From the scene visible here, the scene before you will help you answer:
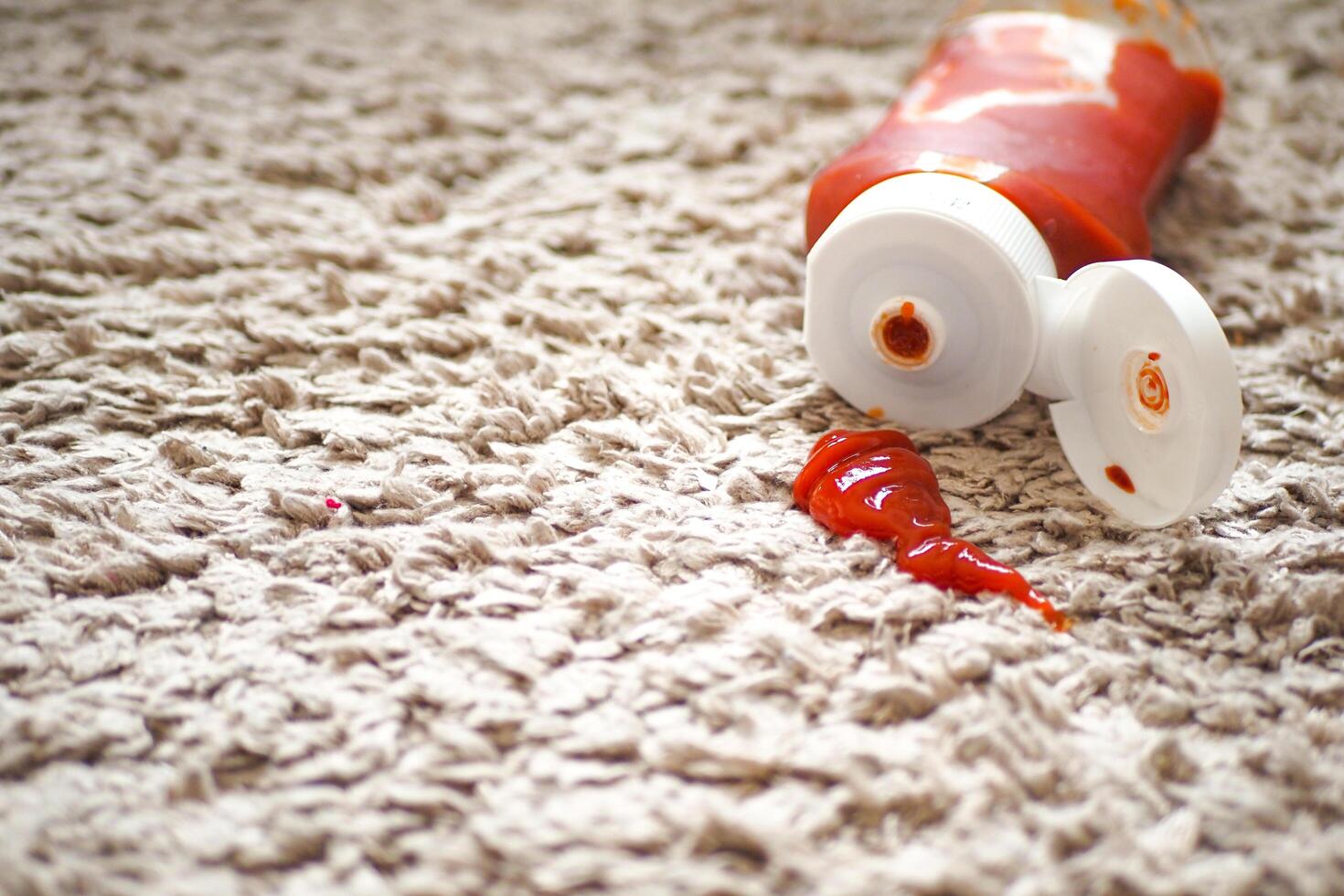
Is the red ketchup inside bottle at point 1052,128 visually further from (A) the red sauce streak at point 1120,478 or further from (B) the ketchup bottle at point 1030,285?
(A) the red sauce streak at point 1120,478

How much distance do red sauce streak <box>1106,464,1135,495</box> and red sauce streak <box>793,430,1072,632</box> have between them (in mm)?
89

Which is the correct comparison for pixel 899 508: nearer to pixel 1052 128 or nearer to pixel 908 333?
pixel 908 333

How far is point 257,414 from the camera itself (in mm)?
651

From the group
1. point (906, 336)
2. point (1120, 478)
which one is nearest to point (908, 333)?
point (906, 336)

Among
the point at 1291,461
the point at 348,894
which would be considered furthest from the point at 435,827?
the point at 1291,461

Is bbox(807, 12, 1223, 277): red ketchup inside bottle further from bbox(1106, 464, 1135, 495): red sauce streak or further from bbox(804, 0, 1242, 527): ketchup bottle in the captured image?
bbox(1106, 464, 1135, 495): red sauce streak

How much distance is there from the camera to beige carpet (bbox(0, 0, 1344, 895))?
434 millimetres

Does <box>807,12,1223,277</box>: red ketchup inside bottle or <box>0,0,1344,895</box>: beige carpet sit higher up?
<box>807,12,1223,277</box>: red ketchup inside bottle

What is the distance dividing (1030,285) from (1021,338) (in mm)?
29

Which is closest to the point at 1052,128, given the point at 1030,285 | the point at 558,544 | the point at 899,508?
the point at 1030,285

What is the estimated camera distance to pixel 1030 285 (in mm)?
566

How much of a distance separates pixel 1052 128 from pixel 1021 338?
16 cm

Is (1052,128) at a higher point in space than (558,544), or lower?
higher

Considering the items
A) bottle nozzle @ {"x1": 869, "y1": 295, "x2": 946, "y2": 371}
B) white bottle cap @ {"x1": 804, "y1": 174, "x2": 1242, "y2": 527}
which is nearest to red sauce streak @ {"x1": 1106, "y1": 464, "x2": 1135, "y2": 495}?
white bottle cap @ {"x1": 804, "y1": 174, "x2": 1242, "y2": 527}
